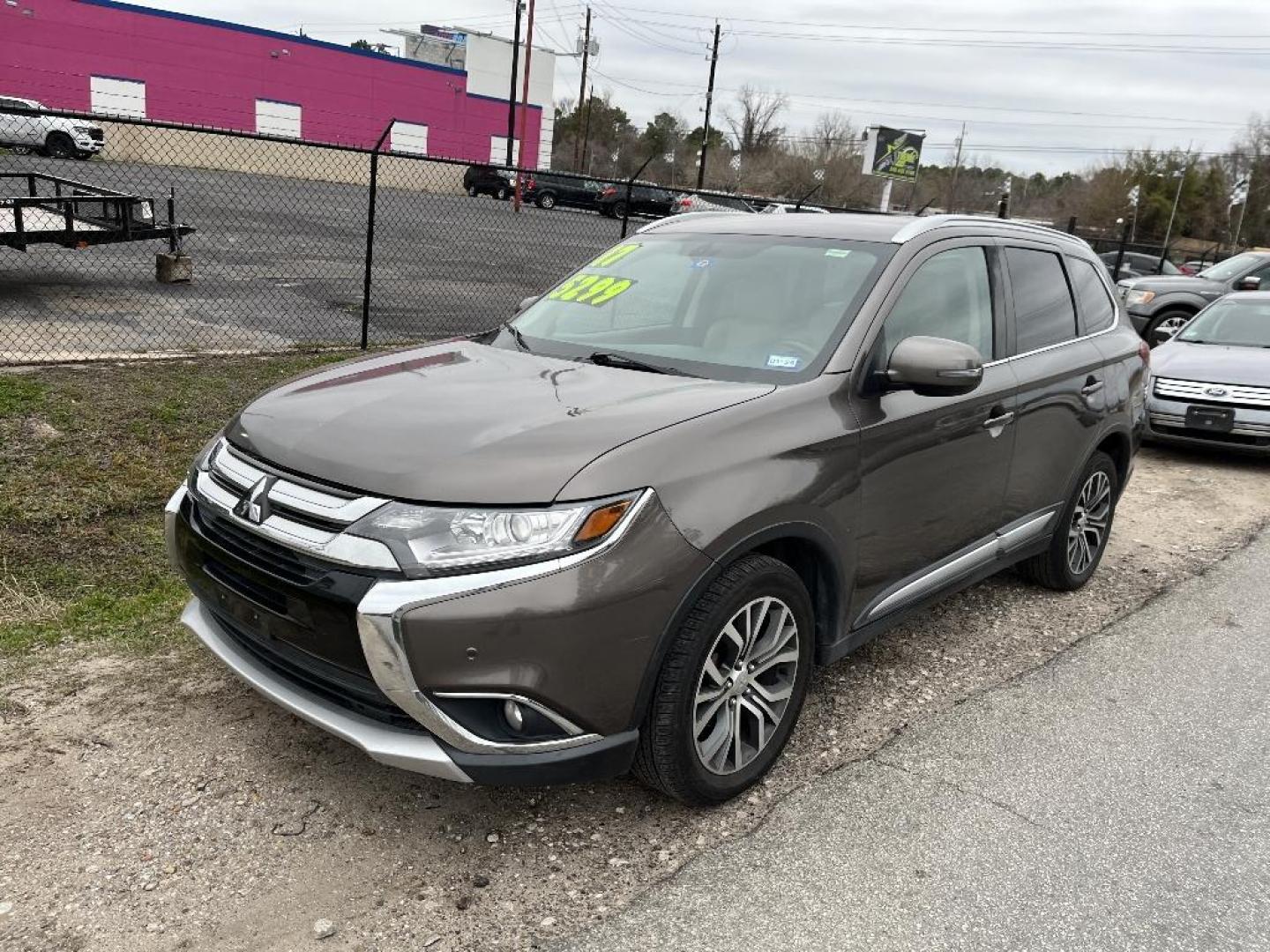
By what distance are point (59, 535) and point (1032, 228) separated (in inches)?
185

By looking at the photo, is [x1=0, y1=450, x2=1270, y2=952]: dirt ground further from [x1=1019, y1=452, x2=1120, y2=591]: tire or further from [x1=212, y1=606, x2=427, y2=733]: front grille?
[x1=1019, y1=452, x2=1120, y2=591]: tire

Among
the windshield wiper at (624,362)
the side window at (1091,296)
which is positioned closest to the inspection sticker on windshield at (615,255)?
the windshield wiper at (624,362)

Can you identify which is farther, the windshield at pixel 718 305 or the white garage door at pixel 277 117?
the white garage door at pixel 277 117

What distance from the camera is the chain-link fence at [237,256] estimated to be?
9070 mm

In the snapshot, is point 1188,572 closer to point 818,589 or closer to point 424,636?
point 818,589

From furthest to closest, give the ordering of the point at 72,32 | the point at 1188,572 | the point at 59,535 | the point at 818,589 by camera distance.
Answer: the point at 72,32 < the point at 1188,572 < the point at 59,535 < the point at 818,589

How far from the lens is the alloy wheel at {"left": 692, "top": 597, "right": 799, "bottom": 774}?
2973 mm

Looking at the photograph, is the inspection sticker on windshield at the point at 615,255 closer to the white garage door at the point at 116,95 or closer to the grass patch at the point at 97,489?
the grass patch at the point at 97,489

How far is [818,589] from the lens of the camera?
3328 mm

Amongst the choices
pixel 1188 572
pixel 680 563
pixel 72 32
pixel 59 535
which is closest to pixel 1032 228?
pixel 1188 572

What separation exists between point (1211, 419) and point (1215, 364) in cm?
62

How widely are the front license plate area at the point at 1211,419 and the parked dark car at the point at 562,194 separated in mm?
29850

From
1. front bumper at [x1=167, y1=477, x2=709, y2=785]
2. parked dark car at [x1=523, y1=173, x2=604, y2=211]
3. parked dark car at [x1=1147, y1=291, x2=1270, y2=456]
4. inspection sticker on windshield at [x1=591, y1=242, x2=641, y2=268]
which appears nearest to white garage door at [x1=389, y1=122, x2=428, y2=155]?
parked dark car at [x1=523, y1=173, x2=604, y2=211]

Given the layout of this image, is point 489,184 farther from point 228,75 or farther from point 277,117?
point 228,75
